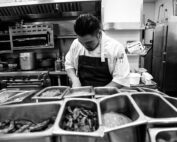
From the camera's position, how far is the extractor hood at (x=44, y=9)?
121 inches

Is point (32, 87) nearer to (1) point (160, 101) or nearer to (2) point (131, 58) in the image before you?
(2) point (131, 58)

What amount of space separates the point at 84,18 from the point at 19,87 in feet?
7.57

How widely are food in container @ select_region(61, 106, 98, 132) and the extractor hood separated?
2.49 meters

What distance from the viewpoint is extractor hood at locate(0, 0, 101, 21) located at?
10.1ft

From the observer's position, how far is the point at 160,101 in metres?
1.17

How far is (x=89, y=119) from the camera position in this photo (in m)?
0.98

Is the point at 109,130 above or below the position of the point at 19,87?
above

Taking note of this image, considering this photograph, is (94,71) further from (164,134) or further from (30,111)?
(164,134)

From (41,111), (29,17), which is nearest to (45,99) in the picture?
(41,111)

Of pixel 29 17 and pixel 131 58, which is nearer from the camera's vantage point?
pixel 131 58

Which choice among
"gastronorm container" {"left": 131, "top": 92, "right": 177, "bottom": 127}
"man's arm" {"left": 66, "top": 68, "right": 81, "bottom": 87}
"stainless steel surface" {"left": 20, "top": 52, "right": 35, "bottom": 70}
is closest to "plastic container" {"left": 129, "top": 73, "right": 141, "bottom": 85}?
"man's arm" {"left": 66, "top": 68, "right": 81, "bottom": 87}

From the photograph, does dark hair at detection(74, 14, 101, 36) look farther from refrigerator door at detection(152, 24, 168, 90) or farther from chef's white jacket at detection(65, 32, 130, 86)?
refrigerator door at detection(152, 24, 168, 90)

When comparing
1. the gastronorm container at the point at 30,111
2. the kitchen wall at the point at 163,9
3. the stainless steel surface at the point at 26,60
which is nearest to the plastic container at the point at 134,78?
the gastronorm container at the point at 30,111

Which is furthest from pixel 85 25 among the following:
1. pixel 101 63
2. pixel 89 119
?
pixel 89 119
